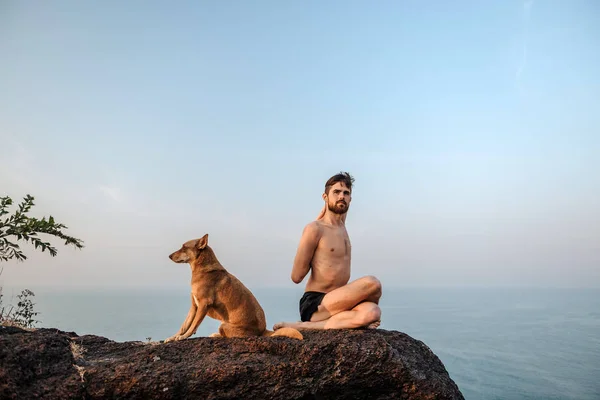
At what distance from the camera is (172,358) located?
5.45 m

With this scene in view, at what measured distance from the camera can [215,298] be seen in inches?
229

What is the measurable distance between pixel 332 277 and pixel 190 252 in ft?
6.19

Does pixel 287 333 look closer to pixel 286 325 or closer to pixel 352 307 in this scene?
pixel 286 325

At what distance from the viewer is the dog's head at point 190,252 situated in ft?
19.4

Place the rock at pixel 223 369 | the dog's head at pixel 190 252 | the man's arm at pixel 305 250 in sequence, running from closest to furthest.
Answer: the rock at pixel 223 369 < the dog's head at pixel 190 252 < the man's arm at pixel 305 250

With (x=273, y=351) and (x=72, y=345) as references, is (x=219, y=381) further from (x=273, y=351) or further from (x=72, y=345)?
(x=72, y=345)

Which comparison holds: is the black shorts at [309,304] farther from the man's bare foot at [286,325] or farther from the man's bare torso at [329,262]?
the man's bare foot at [286,325]

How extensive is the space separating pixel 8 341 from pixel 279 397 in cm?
272

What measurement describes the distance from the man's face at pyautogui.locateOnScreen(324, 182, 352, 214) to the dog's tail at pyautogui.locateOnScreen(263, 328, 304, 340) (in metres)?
1.72

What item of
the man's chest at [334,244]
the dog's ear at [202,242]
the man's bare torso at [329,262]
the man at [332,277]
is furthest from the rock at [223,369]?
the man's chest at [334,244]

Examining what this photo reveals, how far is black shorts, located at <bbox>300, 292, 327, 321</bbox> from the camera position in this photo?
22.0ft

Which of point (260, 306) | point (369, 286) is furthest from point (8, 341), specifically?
point (369, 286)

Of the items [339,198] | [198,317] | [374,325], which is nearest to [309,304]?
[374,325]

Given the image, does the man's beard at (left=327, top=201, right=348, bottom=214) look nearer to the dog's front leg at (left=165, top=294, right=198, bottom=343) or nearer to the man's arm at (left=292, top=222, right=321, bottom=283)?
the man's arm at (left=292, top=222, right=321, bottom=283)
